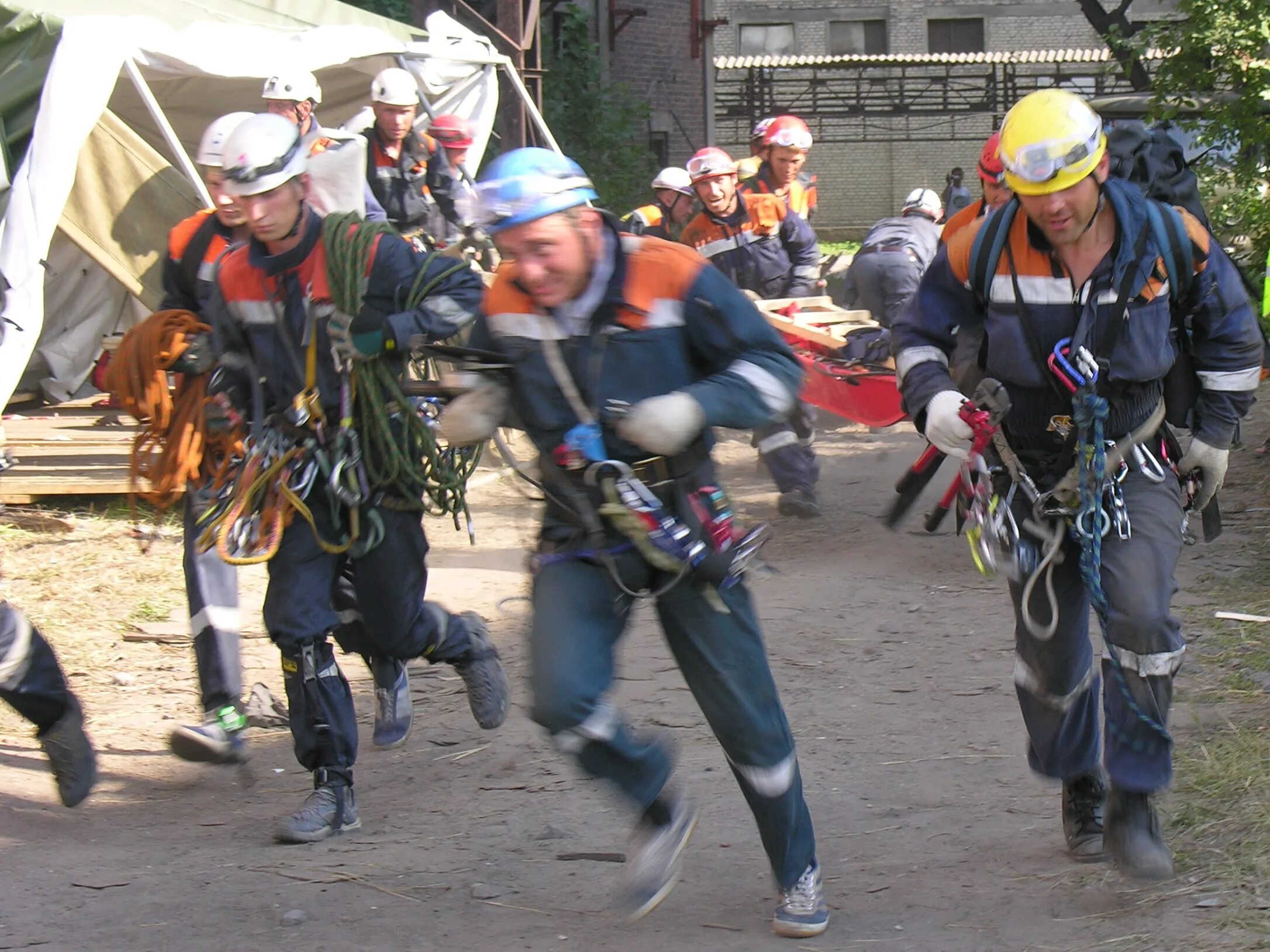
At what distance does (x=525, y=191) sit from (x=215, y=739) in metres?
2.41

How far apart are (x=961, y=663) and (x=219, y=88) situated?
803cm

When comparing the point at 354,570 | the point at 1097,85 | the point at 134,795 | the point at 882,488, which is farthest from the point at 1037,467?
the point at 1097,85

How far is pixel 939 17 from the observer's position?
3544 centimetres

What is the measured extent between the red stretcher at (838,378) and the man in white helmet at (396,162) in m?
2.30

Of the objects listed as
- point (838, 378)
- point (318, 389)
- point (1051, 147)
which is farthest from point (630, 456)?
point (838, 378)

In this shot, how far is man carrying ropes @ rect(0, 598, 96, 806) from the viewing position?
4.38 metres

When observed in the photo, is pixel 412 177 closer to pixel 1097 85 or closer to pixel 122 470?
pixel 122 470

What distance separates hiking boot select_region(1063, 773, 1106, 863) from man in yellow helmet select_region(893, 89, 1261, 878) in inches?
2.6

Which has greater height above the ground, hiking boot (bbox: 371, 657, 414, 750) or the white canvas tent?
the white canvas tent

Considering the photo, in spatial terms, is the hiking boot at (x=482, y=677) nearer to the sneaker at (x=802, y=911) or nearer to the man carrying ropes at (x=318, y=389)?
the man carrying ropes at (x=318, y=389)

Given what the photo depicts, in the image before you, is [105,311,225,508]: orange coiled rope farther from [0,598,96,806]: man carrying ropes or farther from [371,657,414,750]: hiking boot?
[371,657,414,750]: hiking boot

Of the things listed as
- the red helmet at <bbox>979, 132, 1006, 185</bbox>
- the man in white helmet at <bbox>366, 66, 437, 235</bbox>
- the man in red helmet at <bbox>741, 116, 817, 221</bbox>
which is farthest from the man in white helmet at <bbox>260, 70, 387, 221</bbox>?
the red helmet at <bbox>979, 132, 1006, 185</bbox>

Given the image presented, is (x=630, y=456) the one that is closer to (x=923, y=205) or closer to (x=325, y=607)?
(x=325, y=607)

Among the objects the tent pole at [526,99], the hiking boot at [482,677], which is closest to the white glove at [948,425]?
the hiking boot at [482,677]
